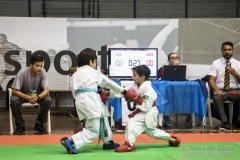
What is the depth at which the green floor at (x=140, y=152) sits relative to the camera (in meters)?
5.30

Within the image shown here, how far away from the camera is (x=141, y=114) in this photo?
19.4 ft

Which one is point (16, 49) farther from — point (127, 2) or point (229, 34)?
point (229, 34)

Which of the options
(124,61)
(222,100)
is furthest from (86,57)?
(222,100)

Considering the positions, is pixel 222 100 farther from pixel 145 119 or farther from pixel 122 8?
pixel 122 8

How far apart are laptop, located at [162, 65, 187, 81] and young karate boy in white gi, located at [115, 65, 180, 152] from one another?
102 inches

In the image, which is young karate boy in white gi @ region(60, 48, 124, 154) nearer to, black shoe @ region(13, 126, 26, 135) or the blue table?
black shoe @ region(13, 126, 26, 135)

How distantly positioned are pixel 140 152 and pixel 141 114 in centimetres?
48

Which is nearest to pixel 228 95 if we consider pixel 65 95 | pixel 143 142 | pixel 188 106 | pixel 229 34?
pixel 188 106

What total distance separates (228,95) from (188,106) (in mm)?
705

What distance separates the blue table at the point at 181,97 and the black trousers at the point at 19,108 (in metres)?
1.81

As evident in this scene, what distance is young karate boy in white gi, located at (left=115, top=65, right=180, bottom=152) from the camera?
5747 mm

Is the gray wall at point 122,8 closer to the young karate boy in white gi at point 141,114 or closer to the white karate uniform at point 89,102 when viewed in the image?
the young karate boy in white gi at point 141,114

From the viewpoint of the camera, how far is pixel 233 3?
13.3m

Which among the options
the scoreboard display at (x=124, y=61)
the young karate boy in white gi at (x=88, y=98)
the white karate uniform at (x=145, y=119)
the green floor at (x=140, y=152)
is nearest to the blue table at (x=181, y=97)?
the scoreboard display at (x=124, y=61)
